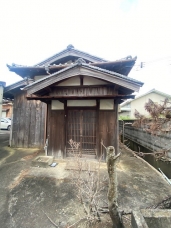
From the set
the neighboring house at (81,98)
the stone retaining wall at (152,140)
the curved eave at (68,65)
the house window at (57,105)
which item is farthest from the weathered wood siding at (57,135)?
the stone retaining wall at (152,140)

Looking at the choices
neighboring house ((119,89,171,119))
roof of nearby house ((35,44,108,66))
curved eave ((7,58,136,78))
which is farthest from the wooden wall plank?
neighboring house ((119,89,171,119))

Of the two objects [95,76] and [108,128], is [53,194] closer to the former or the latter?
[108,128]

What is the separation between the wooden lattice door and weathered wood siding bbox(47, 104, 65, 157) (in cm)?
27

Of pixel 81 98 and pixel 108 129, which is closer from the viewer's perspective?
pixel 81 98

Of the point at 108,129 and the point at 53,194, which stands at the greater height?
the point at 108,129

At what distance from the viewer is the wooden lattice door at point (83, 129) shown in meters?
5.43

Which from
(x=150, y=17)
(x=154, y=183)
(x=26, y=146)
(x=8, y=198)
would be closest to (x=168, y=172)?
(x=154, y=183)

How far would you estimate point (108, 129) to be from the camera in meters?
5.18

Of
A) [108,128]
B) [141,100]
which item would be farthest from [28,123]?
[141,100]

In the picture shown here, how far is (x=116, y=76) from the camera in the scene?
14.0 ft

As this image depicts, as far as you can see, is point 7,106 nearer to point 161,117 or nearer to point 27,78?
point 27,78

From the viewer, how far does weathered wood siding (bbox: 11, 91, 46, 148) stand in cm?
753

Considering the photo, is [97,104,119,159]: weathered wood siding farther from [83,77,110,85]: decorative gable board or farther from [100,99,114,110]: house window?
[83,77,110,85]: decorative gable board

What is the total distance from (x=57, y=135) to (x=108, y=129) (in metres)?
2.26
